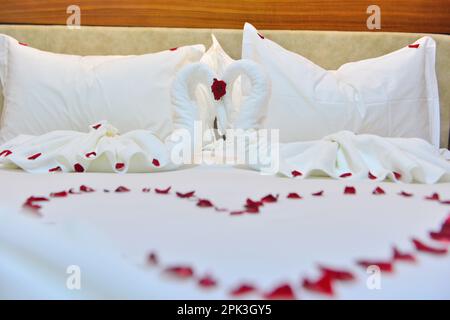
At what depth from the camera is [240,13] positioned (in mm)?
2492

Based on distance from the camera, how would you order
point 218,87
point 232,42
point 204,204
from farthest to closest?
point 232,42, point 218,87, point 204,204

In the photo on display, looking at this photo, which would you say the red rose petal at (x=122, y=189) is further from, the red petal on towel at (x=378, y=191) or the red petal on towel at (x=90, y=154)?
the red petal on towel at (x=378, y=191)

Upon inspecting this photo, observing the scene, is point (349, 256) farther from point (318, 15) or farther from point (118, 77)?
point (318, 15)

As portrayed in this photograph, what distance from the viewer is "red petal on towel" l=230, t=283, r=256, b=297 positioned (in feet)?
2.27

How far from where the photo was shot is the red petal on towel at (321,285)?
0.69m

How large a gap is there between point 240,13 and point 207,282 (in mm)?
2005

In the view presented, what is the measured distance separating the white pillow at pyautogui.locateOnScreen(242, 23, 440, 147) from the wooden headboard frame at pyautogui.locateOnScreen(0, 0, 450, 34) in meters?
0.33

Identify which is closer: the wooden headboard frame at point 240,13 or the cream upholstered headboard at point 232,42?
the cream upholstered headboard at point 232,42

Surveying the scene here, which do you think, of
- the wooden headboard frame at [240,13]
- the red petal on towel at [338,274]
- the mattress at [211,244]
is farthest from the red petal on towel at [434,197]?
the wooden headboard frame at [240,13]

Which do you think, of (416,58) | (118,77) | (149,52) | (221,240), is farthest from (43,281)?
(416,58)

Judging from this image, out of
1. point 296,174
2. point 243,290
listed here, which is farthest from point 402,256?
point 296,174

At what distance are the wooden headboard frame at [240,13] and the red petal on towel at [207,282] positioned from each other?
1.97 metres

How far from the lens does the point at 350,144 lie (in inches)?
59.0

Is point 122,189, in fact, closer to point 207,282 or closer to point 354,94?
point 207,282
